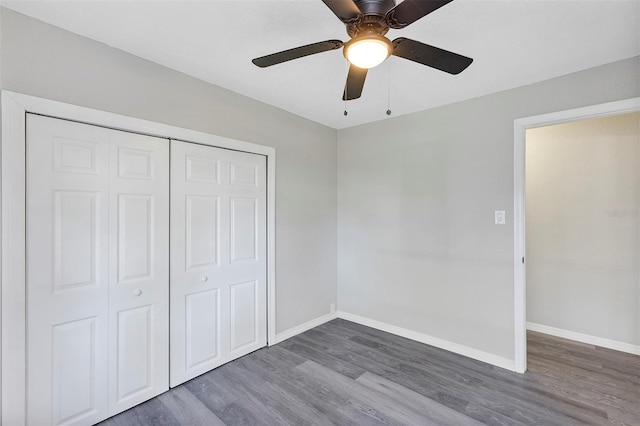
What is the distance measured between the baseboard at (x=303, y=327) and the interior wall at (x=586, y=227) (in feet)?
7.95

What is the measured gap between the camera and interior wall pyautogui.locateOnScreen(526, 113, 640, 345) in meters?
2.90

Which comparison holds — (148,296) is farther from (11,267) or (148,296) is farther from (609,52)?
(609,52)

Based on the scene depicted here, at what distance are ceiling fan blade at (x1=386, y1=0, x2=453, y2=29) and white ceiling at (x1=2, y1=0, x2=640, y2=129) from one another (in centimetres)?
49

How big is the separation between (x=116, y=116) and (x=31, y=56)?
0.48 metres

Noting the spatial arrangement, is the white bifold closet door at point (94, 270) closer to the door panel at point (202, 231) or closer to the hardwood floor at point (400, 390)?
the door panel at point (202, 231)

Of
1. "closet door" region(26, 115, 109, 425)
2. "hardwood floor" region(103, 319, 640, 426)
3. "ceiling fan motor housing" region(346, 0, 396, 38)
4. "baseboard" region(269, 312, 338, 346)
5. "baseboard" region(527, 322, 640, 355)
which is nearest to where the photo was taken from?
"ceiling fan motor housing" region(346, 0, 396, 38)

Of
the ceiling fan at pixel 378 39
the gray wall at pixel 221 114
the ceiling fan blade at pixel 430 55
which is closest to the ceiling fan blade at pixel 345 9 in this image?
the ceiling fan at pixel 378 39

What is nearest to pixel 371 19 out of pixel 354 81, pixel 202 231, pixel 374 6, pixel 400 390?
pixel 374 6

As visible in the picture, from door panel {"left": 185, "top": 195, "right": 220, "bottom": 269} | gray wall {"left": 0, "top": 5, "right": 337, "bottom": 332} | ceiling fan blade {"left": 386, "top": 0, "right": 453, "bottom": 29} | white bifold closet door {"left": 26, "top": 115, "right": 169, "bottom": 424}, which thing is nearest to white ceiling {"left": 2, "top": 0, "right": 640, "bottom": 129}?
gray wall {"left": 0, "top": 5, "right": 337, "bottom": 332}

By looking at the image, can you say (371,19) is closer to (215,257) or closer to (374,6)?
(374,6)

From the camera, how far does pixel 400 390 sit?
2281 millimetres

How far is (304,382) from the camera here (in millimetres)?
2396

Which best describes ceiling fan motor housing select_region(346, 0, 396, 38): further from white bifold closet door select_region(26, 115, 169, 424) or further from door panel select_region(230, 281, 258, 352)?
door panel select_region(230, 281, 258, 352)

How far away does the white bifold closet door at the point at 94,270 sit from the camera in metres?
1.71
